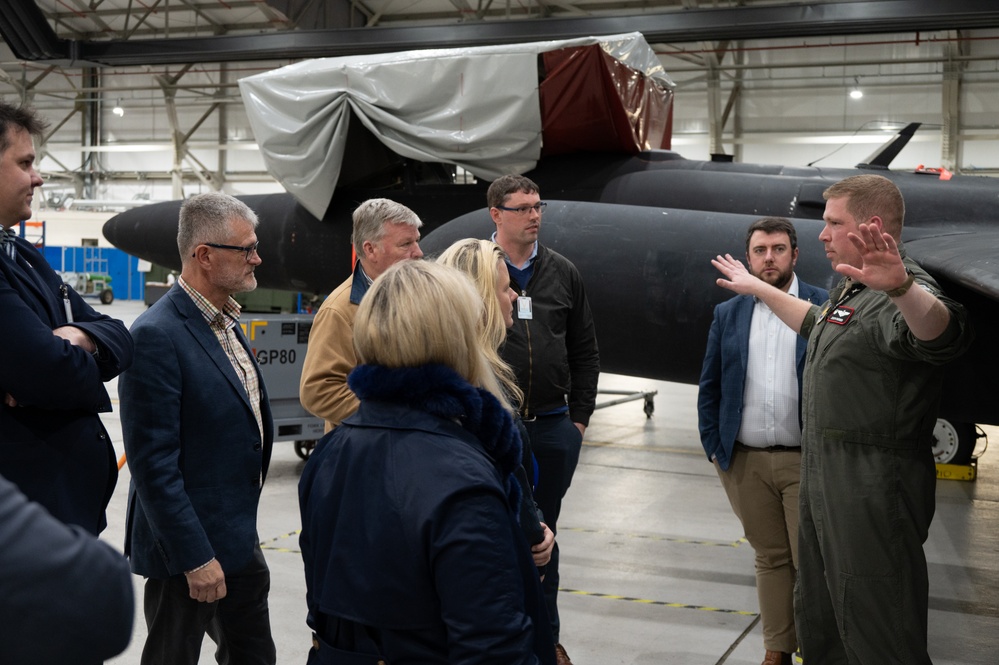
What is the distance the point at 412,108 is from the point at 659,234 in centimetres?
319

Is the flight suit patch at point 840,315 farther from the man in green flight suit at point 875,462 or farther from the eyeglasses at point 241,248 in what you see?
the eyeglasses at point 241,248

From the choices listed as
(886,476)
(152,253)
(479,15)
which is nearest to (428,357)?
(886,476)

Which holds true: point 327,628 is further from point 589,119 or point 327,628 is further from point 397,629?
point 589,119

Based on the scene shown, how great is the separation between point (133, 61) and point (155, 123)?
1002 centimetres

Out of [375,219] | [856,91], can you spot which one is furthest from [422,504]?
[856,91]

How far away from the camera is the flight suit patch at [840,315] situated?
10.7 ft

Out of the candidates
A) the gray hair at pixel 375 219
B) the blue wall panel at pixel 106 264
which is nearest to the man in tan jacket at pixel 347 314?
the gray hair at pixel 375 219

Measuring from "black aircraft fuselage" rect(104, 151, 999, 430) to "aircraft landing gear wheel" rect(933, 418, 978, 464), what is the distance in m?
2.40

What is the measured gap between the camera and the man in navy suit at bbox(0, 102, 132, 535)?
93.7 inches

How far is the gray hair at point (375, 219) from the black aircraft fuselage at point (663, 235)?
→ 1181 millimetres

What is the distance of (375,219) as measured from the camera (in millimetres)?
3637

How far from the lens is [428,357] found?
1.89 m

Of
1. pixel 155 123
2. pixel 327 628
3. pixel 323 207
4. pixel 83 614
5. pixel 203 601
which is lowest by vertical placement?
pixel 203 601

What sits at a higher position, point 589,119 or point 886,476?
point 589,119
